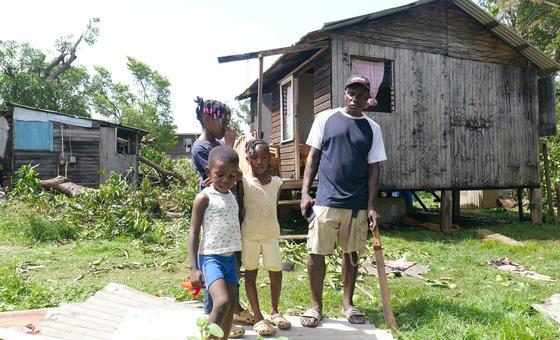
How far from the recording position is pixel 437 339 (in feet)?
9.80

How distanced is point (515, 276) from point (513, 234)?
3970 millimetres

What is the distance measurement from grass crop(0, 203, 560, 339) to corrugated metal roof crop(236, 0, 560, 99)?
4112 mm

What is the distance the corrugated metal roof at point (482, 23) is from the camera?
8.36m

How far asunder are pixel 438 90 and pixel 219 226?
8255 mm

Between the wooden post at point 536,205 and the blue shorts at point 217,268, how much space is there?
9975 millimetres

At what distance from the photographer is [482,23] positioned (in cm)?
977

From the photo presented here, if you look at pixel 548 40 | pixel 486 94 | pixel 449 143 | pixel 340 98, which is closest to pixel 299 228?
pixel 340 98

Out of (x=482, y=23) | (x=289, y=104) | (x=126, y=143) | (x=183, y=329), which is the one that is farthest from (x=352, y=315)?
(x=126, y=143)

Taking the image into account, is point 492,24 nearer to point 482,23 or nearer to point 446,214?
point 482,23

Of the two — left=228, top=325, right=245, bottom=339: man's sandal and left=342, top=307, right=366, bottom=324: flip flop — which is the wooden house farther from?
left=228, top=325, right=245, bottom=339: man's sandal

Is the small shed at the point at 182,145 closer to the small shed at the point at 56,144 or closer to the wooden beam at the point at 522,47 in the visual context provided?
the small shed at the point at 56,144

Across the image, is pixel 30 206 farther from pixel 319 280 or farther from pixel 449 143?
pixel 449 143

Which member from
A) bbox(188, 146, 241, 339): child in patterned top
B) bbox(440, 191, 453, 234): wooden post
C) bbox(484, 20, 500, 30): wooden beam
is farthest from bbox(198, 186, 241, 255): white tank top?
bbox(484, 20, 500, 30): wooden beam

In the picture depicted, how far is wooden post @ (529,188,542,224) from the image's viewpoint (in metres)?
10.2
